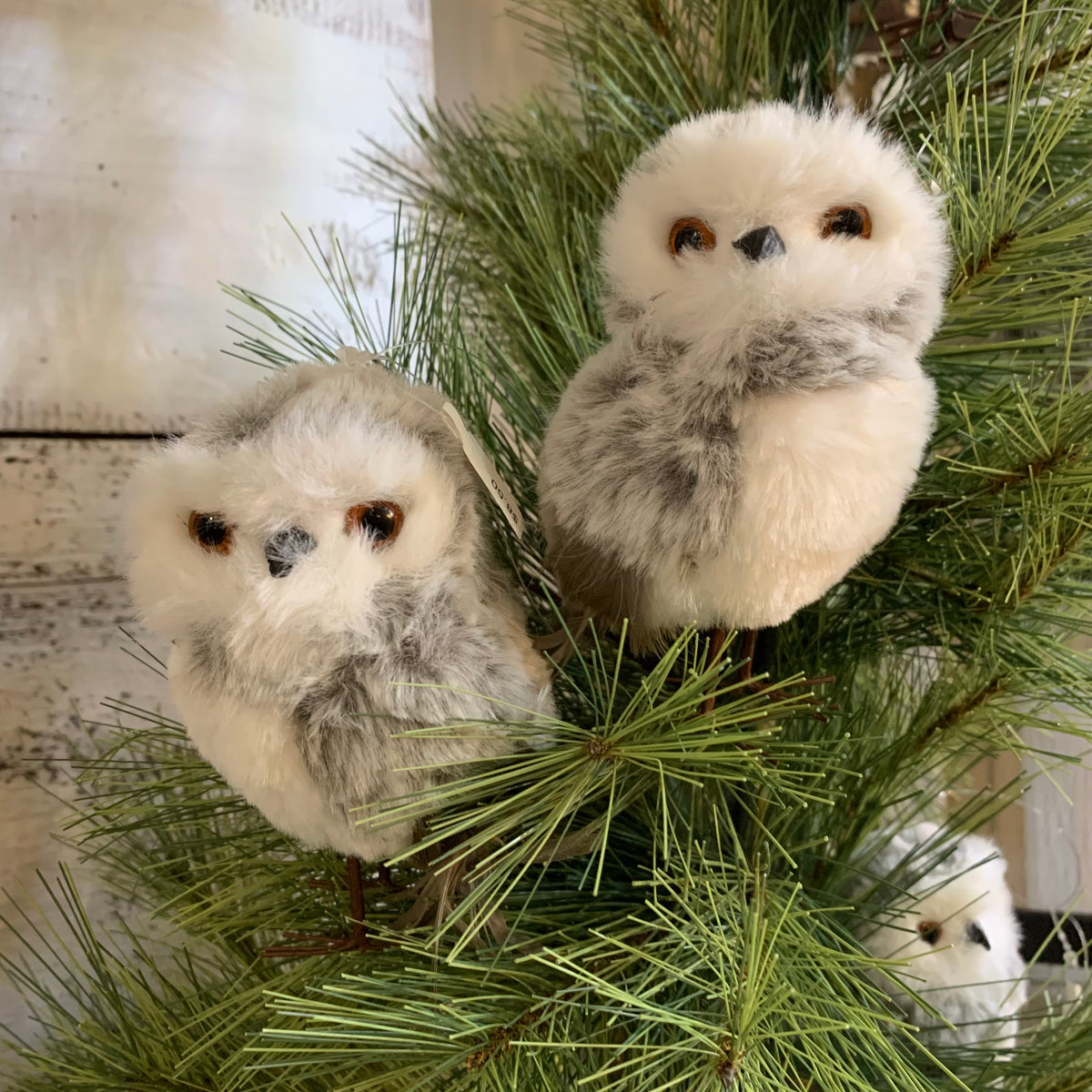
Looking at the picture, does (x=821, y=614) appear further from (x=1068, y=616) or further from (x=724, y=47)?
(x=724, y=47)

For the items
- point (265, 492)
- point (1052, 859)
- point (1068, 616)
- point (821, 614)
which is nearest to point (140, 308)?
point (265, 492)

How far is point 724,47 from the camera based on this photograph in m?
0.47

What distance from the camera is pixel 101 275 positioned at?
23.3 inches

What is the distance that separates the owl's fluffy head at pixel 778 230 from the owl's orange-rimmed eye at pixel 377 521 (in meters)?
0.12

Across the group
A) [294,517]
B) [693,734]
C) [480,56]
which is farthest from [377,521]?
[480,56]

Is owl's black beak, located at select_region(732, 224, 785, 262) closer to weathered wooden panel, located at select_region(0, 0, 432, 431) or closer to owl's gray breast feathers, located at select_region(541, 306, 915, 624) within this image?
owl's gray breast feathers, located at select_region(541, 306, 915, 624)

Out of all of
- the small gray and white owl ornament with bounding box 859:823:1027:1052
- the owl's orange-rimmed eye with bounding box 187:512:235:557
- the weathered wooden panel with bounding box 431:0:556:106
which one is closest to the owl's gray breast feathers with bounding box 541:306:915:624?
the owl's orange-rimmed eye with bounding box 187:512:235:557

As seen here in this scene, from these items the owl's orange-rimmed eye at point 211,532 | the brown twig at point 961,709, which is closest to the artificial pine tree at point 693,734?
the brown twig at point 961,709

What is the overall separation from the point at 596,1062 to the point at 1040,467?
30cm

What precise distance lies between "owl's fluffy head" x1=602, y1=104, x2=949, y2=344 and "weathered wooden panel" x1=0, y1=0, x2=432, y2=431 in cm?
41

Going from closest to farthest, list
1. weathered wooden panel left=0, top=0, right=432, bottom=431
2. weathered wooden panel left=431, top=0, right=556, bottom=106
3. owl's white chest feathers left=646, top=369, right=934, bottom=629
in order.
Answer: owl's white chest feathers left=646, top=369, right=934, bottom=629 < weathered wooden panel left=0, top=0, right=432, bottom=431 < weathered wooden panel left=431, top=0, right=556, bottom=106

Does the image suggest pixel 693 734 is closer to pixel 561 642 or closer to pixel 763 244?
pixel 561 642

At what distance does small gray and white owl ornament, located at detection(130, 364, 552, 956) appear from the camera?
1.00 feet

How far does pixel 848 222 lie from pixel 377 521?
0.20 m
